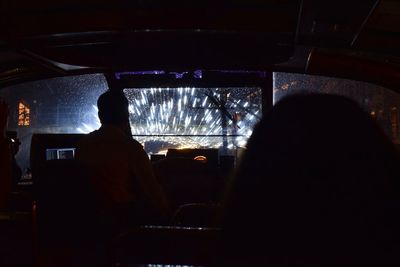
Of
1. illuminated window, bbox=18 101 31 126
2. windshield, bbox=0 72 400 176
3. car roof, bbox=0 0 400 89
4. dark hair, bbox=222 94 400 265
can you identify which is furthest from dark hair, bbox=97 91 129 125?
illuminated window, bbox=18 101 31 126

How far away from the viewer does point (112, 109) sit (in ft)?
10.6

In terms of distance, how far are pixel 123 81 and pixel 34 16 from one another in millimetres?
1646

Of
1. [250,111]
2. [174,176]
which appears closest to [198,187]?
[174,176]

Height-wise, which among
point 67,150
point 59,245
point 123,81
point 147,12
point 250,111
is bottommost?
point 59,245

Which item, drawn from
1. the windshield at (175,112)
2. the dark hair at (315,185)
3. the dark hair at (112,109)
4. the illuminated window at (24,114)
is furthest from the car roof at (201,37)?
the dark hair at (315,185)

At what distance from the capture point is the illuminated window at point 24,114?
5688mm

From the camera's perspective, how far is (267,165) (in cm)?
97

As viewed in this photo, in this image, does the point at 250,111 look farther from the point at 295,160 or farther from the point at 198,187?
the point at 295,160

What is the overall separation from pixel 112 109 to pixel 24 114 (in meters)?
2.97

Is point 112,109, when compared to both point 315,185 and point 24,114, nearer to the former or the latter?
point 315,185

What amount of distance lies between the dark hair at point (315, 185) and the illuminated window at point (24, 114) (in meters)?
5.17

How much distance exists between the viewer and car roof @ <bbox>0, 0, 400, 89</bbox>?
385 cm

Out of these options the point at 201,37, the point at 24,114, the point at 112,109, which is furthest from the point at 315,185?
the point at 24,114

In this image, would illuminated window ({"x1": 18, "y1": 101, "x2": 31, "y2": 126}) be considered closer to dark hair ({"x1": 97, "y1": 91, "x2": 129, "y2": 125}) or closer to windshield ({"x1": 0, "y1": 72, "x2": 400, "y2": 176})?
windshield ({"x1": 0, "y1": 72, "x2": 400, "y2": 176})
